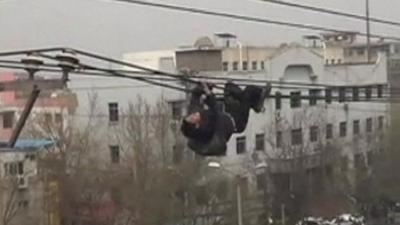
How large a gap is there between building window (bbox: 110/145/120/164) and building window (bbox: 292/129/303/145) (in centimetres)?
265

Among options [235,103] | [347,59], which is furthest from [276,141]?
[235,103]

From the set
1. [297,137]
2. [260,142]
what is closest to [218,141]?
[297,137]

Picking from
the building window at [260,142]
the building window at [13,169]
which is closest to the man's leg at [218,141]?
the building window at [13,169]

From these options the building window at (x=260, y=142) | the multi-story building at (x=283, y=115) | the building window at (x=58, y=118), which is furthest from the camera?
the building window at (x=260, y=142)

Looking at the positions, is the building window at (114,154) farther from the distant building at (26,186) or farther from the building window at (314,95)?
the building window at (314,95)

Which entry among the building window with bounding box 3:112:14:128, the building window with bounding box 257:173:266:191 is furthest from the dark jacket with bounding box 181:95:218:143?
the building window with bounding box 3:112:14:128

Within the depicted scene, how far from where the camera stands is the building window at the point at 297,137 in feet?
49.3

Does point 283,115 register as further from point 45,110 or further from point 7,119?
point 7,119

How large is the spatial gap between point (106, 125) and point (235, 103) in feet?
37.9

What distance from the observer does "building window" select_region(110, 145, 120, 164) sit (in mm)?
13447

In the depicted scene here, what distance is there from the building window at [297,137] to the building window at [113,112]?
258 centimetres

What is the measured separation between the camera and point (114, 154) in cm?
1384

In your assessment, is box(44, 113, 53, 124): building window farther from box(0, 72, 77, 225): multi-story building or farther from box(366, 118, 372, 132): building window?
box(366, 118, 372, 132): building window

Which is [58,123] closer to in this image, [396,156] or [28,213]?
[28,213]
